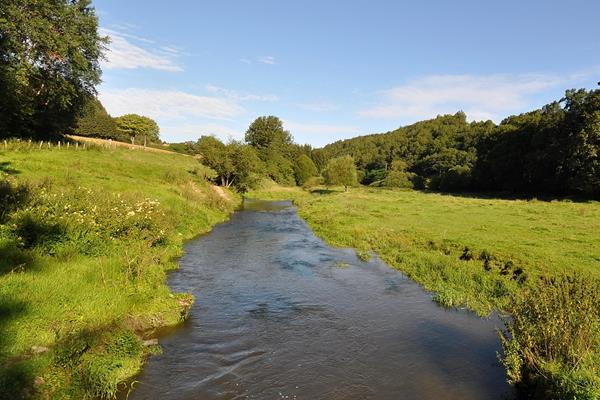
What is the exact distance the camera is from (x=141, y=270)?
1591 centimetres

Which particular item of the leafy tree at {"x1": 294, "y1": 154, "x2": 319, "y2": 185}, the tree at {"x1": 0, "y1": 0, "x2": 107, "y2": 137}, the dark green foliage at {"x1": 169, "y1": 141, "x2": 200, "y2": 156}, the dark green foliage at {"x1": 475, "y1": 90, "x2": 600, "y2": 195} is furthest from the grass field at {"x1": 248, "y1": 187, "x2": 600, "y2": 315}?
the leafy tree at {"x1": 294, "y1": 154, "x2": 319, "y2": 185}

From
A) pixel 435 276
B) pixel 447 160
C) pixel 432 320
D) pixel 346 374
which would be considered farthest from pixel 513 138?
pixel 346 374

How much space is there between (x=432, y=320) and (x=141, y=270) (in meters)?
12.0

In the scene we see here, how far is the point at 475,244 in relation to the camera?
25.5 m

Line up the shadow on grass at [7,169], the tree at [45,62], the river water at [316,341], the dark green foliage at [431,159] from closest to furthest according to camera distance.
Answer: the river water at [316,341]
the shadow on grass at [7,169]
the tree at [45,62]
the dark green foliage at [431,159]

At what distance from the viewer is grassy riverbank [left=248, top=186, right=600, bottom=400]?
9.97 metres

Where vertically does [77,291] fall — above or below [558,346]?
below

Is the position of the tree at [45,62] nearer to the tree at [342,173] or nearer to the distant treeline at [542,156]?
the tree at [342,173]

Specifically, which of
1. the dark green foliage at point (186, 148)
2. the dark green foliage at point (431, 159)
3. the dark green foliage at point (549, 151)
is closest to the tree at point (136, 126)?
the dark green foliage at point (186, 148)

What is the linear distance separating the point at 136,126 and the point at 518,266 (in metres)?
127

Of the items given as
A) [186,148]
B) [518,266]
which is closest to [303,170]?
[186,148]

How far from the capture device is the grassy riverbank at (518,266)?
9969mm

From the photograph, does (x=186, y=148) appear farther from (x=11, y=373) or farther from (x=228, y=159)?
(x=11, y=373)

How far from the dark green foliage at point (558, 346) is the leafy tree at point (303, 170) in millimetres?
114006
